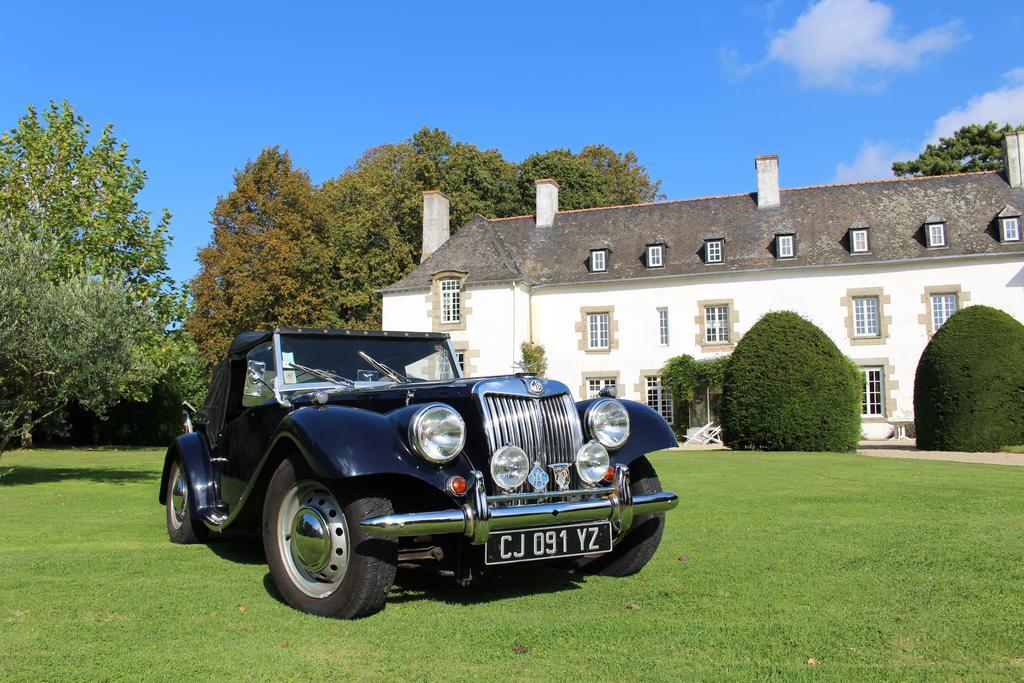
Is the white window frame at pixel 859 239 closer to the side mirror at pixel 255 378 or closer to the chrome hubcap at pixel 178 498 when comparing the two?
the chrome hubcap at pixel 178 498

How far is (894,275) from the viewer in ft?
99.3

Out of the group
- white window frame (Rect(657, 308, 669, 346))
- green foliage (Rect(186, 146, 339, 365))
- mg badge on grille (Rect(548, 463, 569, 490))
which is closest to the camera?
mg badge on grille (Rect(548, 463, 569, 490))

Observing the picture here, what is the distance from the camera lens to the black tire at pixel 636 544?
546 centimetres

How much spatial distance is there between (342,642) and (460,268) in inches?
1195

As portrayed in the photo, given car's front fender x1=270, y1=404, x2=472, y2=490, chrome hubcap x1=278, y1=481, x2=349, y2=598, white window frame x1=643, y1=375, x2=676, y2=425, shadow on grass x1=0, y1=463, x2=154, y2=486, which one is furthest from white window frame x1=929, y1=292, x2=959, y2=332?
chrome hubcap x1=278, y1=481, x2=349, y2=598

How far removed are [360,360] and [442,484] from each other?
2.22 metres

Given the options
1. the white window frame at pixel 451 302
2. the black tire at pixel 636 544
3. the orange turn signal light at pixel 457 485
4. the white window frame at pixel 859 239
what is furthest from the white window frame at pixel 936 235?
the orange turn signal light at pixel 457 485

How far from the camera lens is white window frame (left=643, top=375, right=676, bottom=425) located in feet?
106

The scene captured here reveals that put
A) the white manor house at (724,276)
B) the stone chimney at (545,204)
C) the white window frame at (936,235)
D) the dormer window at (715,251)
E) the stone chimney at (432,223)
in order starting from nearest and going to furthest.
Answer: the white manor house at (724,276), the white window frame at (936,235), the dormer window at (715,251), the stone chimney at (545,204), the stone chimney at (432,223)

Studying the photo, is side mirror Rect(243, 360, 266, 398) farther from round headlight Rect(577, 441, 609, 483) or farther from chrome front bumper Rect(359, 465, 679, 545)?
round headlight Rect(577, 441, 609, 483)

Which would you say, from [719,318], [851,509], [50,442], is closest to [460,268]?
[719,318]

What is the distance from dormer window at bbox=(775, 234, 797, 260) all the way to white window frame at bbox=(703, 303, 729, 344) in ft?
9.19

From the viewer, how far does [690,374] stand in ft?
103

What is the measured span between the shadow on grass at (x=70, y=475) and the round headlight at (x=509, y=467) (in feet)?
36.2
